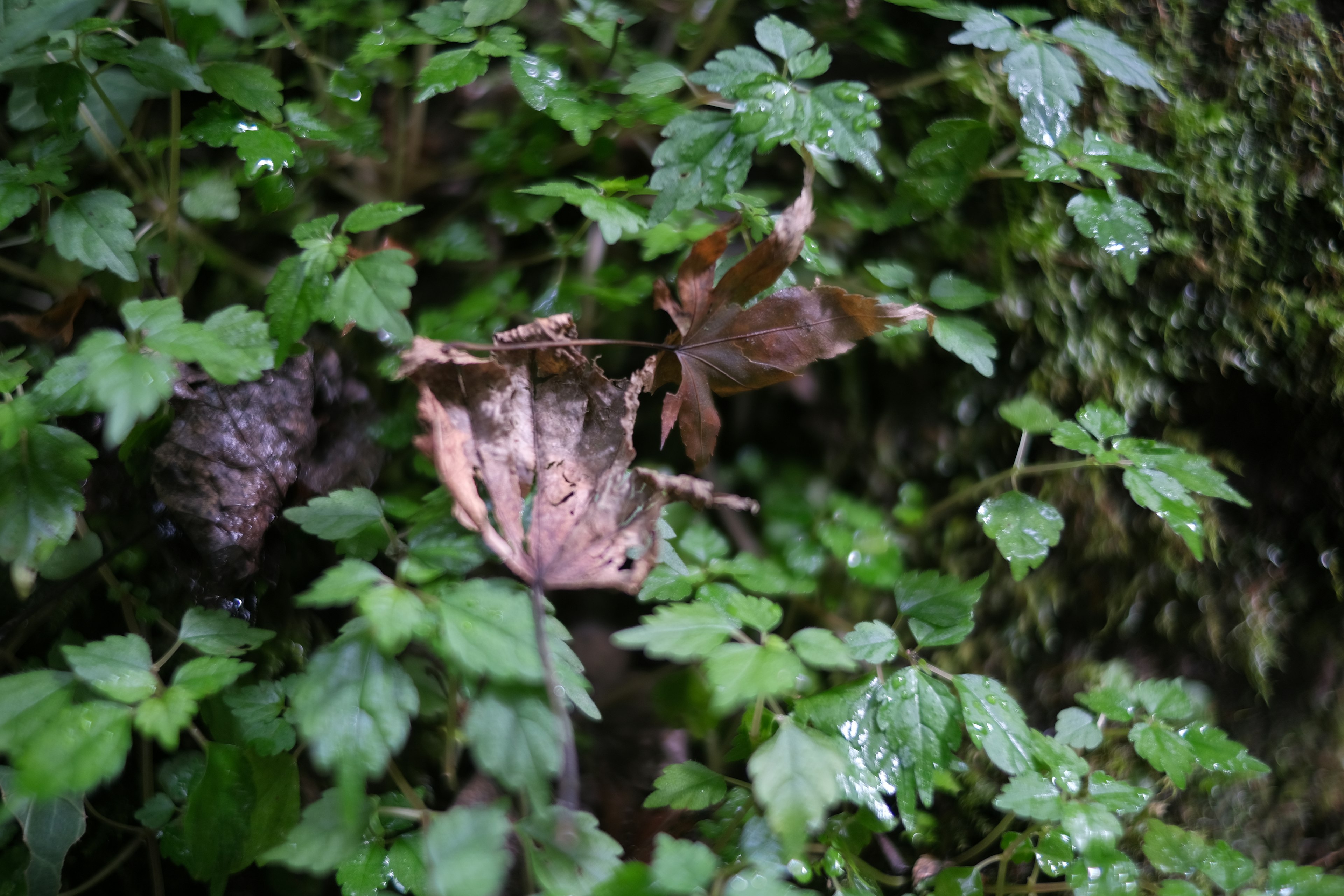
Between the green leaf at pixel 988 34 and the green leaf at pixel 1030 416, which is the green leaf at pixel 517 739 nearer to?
the green leaf at pixel 1030 416

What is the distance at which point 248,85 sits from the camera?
54.5 inches

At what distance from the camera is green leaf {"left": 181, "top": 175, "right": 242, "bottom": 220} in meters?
1.62

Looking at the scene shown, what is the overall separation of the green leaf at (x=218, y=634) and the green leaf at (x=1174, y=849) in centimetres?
150

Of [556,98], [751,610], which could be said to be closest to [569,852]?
[751,610]

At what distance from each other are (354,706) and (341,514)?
0.31 m

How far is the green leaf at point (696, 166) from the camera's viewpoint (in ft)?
4.61

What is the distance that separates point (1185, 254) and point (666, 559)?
1368 mm

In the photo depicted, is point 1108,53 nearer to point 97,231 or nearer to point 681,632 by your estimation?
point 681,632

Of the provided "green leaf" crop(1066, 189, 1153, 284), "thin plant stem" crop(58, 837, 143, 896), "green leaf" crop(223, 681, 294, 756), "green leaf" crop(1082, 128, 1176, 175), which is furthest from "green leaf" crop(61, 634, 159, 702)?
"green leaf" crop(1082, 128, 1176, 175)

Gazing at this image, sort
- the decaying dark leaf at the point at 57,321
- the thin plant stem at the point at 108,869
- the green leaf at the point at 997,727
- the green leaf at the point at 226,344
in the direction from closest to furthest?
the green leaf at the point at 226,344 → the green leaf at the point at 997,727 → the thin plant stem at the point at 108,869 → the decaying dark leaf at the point at 57,321

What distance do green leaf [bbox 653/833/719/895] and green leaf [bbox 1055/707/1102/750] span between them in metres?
0.75

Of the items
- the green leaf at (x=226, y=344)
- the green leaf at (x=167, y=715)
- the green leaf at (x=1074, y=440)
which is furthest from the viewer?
the green leaf at (x=1074, y=440)

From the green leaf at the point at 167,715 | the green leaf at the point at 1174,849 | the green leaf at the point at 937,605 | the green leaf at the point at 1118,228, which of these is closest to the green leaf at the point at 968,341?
the green leaf at the point at 1118,228

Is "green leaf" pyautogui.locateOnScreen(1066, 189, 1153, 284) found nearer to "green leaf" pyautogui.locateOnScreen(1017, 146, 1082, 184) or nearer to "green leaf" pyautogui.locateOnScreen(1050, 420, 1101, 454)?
"green leaf" pyautogui.locateOnScreen(1017, 146, 1082, 184)
